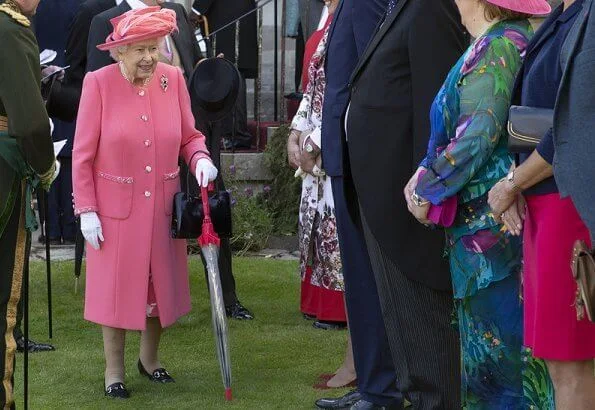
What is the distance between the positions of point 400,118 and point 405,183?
258mm

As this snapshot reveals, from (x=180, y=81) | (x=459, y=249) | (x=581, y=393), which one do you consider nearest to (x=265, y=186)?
(x=180, y=81)

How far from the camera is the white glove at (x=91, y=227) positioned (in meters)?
6.20

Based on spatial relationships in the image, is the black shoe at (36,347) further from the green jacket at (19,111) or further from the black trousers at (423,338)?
the black trousers at (423,338)

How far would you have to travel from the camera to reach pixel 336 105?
228 inches

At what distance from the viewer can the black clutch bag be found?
12.6 ft

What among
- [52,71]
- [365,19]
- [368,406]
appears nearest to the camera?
[365,19]

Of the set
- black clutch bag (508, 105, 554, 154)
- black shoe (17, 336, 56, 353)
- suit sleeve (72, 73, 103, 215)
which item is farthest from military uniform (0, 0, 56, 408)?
black clutch bag (508, 105, 554, 154)

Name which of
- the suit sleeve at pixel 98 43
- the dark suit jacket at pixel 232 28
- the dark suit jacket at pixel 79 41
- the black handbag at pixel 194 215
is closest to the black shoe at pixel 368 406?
the black handbag at pixel 194 215

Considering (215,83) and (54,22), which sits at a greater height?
(54,22)

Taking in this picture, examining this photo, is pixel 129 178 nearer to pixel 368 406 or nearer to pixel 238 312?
pixel 368 406

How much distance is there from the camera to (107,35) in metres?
7.72

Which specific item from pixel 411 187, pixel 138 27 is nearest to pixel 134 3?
pixel 138 27

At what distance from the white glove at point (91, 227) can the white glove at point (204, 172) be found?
1.74 feet

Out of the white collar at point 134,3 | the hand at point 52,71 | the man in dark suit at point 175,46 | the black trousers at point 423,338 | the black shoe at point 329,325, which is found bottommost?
the black shoe at point 329,325
